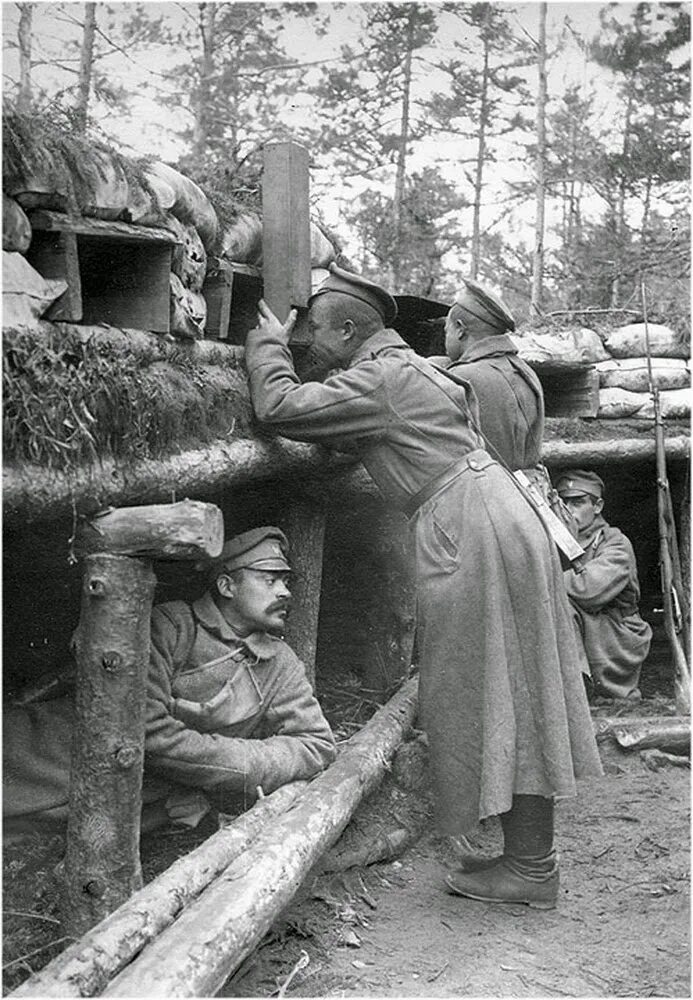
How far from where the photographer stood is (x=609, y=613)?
289 inches

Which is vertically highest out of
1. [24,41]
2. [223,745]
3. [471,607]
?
[24,41]

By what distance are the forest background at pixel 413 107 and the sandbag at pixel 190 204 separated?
136 millimetres

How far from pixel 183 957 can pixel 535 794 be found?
5.97 ft

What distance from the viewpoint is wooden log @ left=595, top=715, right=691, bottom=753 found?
634cm

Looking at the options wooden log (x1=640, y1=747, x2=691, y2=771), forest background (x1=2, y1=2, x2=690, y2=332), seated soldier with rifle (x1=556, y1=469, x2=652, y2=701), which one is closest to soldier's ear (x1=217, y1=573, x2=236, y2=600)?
forest background (x1=2, y1=2, x2=690, y2=332)

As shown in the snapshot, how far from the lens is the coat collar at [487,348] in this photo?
212 inches

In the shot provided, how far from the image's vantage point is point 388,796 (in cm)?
512

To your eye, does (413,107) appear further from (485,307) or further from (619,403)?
(485,307)

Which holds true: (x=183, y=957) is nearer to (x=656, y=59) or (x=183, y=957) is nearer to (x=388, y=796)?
(x=388, y=796)

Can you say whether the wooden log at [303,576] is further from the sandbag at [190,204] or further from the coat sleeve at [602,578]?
the coat sleeve at [602,578]

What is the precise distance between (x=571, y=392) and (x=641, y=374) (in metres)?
0.57

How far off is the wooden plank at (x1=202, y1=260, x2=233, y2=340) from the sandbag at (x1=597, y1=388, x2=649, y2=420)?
4.17 metres

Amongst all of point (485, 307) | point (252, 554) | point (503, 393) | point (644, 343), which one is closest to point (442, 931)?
point (252, 554)

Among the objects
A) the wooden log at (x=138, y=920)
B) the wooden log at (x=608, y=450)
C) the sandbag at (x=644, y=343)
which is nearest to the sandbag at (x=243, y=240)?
the wooden log at (x=138, y=920)
